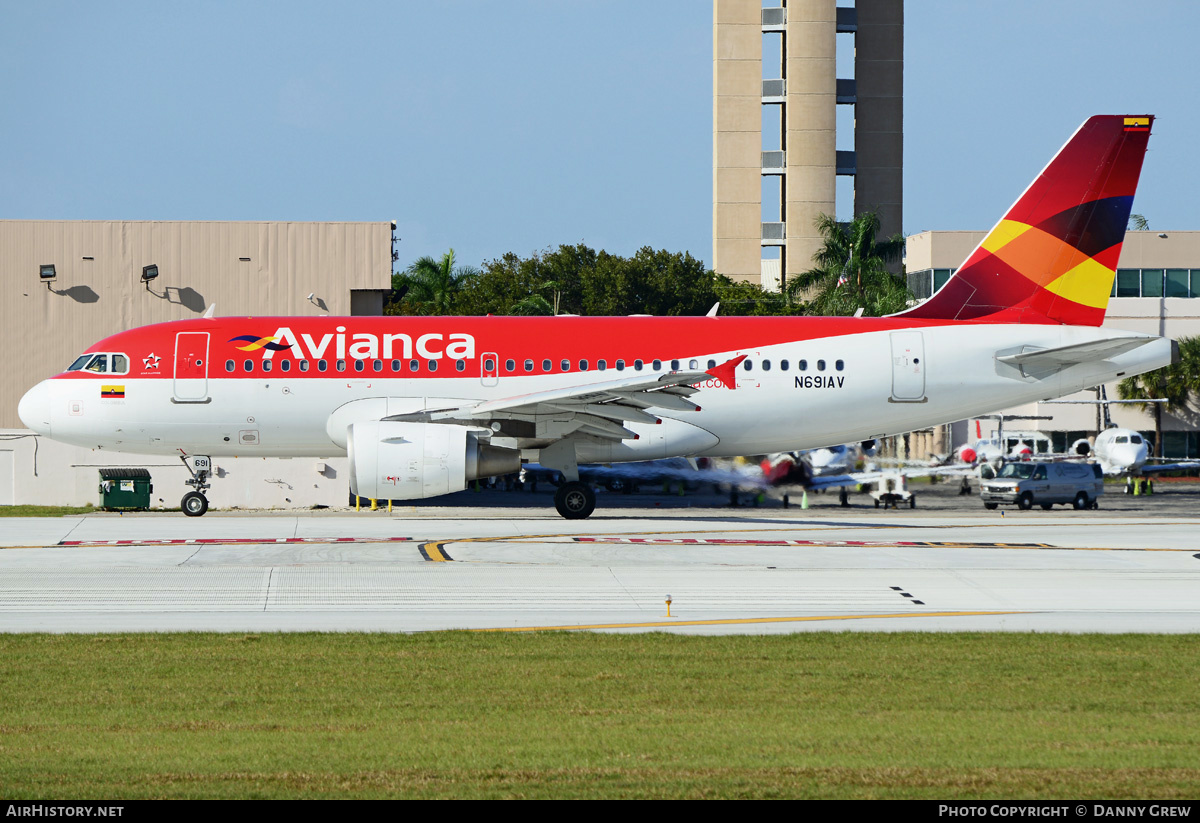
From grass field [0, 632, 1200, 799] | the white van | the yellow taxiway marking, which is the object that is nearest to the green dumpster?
grass field [0, 632, 1200, 799]

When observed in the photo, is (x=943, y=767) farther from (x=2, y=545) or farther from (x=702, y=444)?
(x=702, y=444)

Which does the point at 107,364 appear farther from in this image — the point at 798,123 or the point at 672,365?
the point at 798,123

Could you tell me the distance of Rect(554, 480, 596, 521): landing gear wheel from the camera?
2928 cm

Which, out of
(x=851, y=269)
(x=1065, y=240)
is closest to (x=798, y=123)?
(x=851, y=269)

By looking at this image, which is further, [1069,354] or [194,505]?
[194,505]

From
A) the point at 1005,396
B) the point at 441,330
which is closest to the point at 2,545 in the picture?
the point at 441,330

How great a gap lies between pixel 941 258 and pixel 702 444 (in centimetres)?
5484

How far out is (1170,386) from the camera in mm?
75562

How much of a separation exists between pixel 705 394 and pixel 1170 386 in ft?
185

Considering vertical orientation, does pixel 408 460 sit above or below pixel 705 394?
below

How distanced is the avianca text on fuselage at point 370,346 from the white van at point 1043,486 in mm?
20913

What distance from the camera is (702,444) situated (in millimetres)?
29562

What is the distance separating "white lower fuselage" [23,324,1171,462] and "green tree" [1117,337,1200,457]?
50059 millimetres

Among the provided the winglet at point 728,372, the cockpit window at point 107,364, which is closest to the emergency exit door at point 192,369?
the cockpit window at point 107,364
